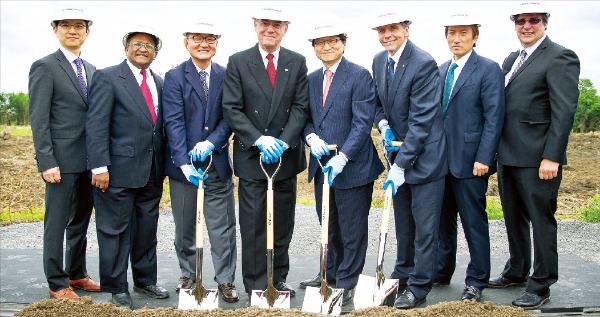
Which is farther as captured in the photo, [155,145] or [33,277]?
[33,277]

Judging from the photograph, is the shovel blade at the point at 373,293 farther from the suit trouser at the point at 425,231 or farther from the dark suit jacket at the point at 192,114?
the dark suit jacket at the point at 192,114

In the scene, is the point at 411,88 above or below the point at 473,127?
above

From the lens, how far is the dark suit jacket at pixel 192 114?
15.8 ft

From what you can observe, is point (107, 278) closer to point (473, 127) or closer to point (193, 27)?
point (193, 27)

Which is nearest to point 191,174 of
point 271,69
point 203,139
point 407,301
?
point 203,139

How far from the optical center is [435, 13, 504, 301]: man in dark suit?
187 inches

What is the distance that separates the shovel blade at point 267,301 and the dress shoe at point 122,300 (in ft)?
3.42

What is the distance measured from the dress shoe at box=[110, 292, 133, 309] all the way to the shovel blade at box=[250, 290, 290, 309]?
1.04 meters

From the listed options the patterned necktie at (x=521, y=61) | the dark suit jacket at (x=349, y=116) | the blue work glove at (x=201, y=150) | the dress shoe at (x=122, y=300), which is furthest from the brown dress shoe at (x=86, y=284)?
the patterned necktie at (x=521, y=61)

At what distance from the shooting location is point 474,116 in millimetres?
4797

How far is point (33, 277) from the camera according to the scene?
5805mm

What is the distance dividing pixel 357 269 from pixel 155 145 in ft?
6.26

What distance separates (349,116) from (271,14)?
0.98 metres

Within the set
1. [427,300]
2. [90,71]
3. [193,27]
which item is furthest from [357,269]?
[90,71]
